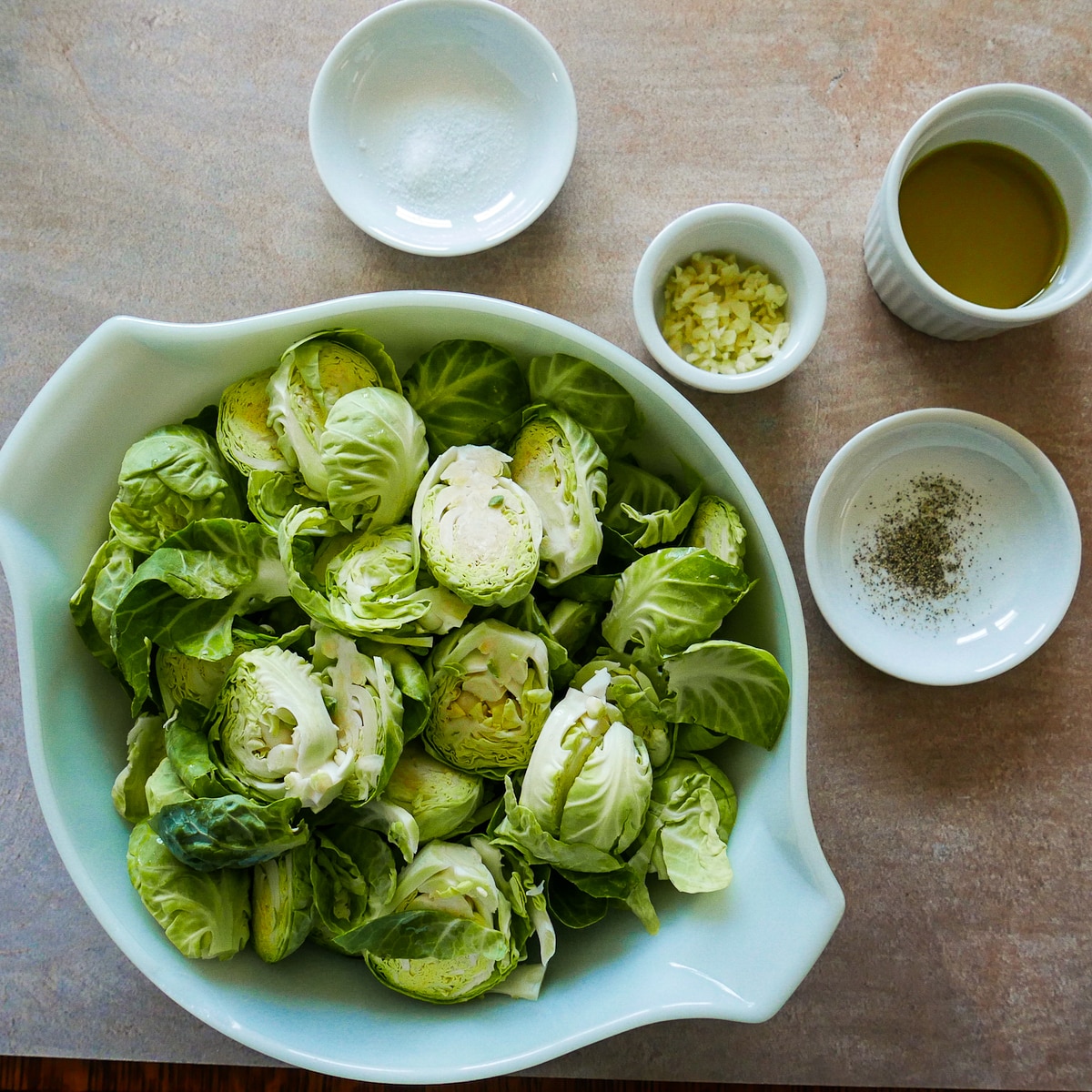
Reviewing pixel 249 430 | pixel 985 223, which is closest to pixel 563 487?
pixel 249 430

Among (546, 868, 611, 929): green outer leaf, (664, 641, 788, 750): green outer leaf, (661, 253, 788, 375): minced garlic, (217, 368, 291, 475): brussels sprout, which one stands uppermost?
(217, 368, 291, 475): brussels sprout

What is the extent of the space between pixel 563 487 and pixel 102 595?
480 mm

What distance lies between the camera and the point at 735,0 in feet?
3.94

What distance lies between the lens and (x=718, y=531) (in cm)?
98

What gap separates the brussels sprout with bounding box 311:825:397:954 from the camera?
936 mm

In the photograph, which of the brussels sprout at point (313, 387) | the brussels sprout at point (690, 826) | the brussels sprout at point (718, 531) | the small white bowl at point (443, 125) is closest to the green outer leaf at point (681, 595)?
the brussels sprout at point (718, 531)

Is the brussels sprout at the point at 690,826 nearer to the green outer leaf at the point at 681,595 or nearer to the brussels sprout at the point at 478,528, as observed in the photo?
the green outer leaf at the point at 681,595

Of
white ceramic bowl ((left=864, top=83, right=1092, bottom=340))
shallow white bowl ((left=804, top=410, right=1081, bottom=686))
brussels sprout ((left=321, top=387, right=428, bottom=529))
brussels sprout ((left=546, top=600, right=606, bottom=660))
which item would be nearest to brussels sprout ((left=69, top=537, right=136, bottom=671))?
brussels sprout ((left=321, top=387, right=428, bottom=529))

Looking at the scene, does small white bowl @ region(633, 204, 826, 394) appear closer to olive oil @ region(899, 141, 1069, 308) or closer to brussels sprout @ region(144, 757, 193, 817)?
olive oil @ region(899, 141, 1069, 308)

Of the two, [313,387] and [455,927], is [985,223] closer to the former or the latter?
[313,387]

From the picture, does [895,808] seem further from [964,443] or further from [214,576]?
[214,576]

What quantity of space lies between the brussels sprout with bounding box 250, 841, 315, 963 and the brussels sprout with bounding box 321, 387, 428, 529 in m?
0.35

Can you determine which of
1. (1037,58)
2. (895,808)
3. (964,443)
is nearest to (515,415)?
(964,443)

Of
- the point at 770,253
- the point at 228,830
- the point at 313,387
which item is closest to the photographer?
the point at 228,830
